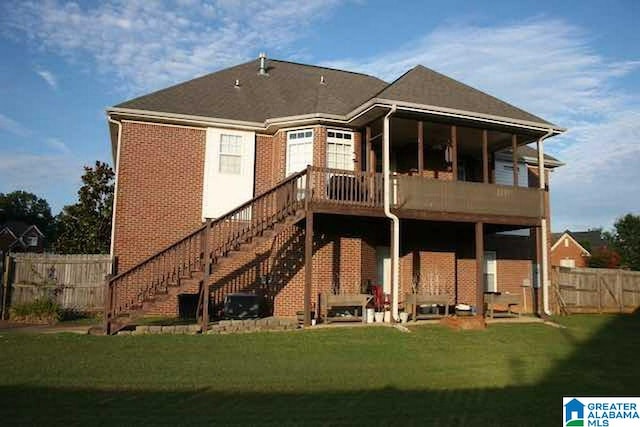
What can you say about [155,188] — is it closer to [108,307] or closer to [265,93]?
[108,307]

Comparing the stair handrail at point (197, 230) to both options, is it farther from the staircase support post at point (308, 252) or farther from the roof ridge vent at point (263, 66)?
the roof ridge vent at point (263, 66)

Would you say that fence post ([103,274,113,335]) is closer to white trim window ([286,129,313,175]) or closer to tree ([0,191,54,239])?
white trim window ([286,129,313,175])

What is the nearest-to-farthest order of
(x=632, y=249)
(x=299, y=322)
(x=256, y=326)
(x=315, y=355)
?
(x=315, y=355)
(x=256, y=326)
(x=299, y=322)
(x=632, y=249)

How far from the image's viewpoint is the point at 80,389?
712 centimetres

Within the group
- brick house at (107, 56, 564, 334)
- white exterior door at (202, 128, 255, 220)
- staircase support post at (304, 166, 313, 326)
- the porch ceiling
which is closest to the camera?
staircase support post at (304, 166, 313, 326)

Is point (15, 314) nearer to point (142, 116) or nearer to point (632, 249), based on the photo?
point (142, 116)

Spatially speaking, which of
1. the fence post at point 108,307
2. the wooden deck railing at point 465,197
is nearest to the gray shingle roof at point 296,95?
the wooden deck railing at point 465,197

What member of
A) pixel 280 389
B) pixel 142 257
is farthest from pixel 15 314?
pixel 280 389

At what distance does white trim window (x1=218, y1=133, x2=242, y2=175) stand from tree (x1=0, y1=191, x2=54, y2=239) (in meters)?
78.3

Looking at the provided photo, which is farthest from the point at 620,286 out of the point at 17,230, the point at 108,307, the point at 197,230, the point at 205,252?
the point at 17,230

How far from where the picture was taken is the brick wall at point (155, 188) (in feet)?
51.5

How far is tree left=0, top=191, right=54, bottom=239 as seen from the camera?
8681 centimetres

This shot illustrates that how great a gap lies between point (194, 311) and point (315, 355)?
6427 millimetres

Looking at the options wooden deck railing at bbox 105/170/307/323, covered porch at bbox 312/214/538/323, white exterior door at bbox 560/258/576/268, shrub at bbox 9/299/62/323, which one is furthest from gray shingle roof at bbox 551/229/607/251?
shrub at bbox 9/299/62/323
